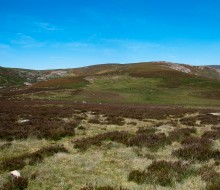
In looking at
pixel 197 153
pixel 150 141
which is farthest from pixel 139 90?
pixel 197 153

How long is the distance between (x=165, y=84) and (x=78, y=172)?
8233 centimetres

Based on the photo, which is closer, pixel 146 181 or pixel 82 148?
pixel 146 181

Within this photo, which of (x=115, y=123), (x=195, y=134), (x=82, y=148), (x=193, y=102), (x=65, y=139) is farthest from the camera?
(x=193, y=102)

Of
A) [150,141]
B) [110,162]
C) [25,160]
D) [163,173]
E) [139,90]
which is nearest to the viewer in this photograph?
[163,173]

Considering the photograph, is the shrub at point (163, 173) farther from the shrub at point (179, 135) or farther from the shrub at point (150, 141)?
the shrub at point (179, 135)

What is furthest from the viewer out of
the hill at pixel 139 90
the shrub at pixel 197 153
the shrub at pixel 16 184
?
the hill at pixel 139 90

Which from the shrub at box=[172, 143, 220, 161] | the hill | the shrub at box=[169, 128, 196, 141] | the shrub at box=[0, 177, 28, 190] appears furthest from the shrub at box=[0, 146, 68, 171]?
the hill

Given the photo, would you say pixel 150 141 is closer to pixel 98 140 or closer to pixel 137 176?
pixel 98 140

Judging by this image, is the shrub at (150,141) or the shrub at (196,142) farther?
the shrub at (150,141)

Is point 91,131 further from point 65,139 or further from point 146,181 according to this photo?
point 146,181

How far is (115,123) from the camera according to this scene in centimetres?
2680

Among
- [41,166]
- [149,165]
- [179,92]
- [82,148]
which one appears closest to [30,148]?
[82,148]

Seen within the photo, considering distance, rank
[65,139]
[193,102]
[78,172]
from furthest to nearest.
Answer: [193,102]
[65,139]
[78,172]

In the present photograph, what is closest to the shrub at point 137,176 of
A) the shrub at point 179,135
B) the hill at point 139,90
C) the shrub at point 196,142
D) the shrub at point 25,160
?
the shrub at point 25,160
